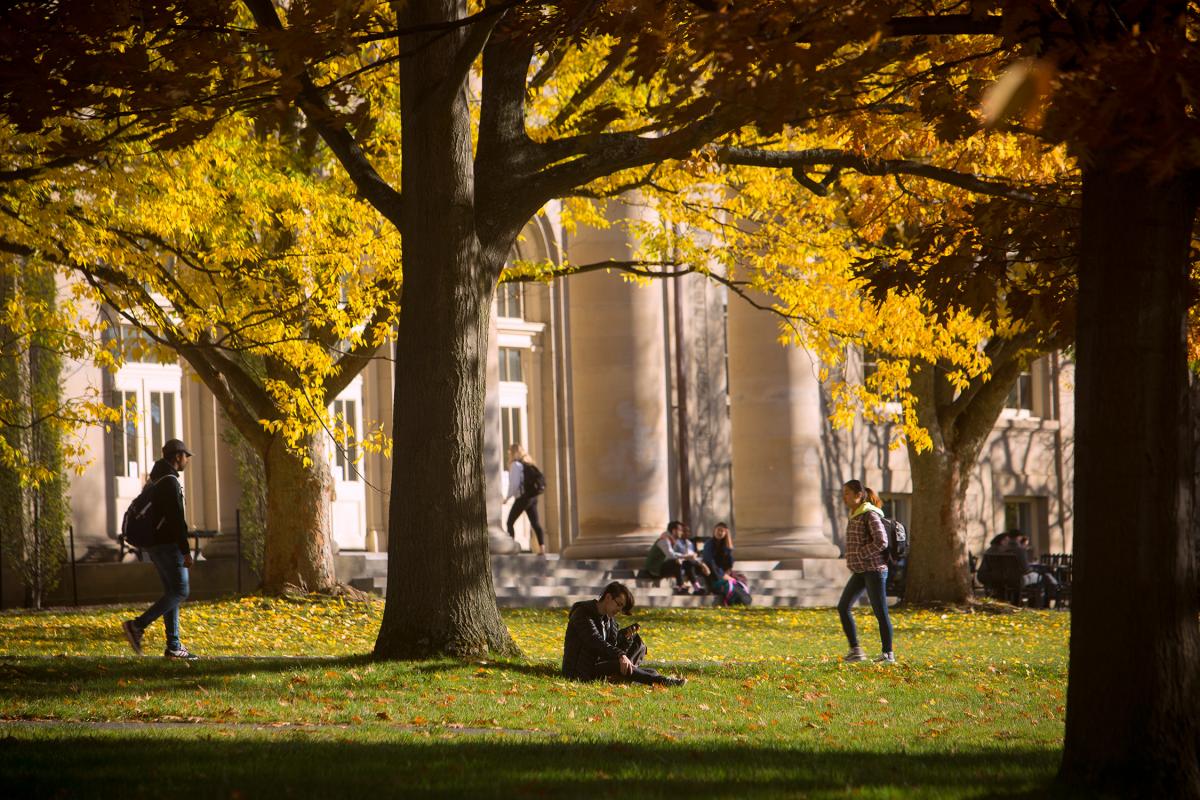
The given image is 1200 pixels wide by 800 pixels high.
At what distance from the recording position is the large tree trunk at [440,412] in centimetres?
1260

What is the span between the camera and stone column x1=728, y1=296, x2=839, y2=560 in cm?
2967

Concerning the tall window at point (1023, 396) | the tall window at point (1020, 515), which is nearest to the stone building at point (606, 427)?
the tall window at point (1020, 515)

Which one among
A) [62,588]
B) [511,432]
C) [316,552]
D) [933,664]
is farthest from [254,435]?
[511,432]

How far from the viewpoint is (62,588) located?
2284 centimetres

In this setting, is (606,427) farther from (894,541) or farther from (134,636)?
(134,636)

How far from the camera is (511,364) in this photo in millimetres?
31641

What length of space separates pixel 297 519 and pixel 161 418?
7.71 metres

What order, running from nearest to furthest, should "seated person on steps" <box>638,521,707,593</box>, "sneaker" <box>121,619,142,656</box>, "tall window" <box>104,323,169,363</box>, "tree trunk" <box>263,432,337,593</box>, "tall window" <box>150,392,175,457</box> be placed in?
"sneaker" <box>121,619,142,656</box>, "tall window" <box>104,323,169,363</box>, "tree trunk" <box>263,432,337,593</box>, "seated person on steps" <box>638,521,707,593</box>, "tall window" <box>150,392,175,457</box>

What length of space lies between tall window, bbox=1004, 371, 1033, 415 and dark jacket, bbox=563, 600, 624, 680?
33.7 metres

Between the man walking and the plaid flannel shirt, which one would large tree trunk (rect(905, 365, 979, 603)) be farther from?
the man walking

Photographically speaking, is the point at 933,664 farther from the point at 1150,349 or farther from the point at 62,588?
the point at 62,588

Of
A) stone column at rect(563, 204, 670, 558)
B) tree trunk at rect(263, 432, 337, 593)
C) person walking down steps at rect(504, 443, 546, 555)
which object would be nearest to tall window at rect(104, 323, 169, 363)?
tree trunk at rect(263, 432, 337, 593)

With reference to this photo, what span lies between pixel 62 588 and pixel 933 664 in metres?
13.2

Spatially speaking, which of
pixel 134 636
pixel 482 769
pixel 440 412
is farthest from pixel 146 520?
pixel 482 769
